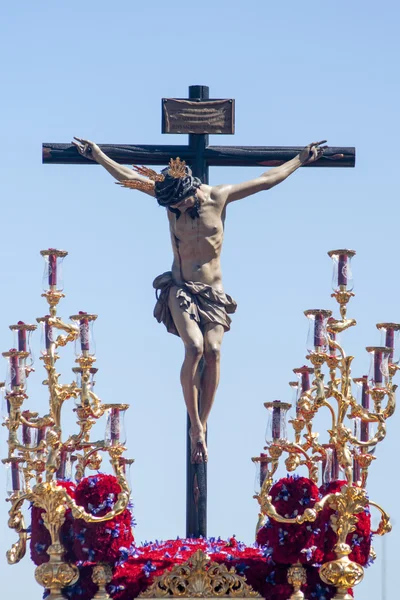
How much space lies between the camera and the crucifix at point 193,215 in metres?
31.5

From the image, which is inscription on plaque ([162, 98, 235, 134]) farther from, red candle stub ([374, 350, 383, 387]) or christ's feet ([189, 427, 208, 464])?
red candle stub ([374, 350, 383, 387])

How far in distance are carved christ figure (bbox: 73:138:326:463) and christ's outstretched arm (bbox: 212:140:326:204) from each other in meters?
0.01

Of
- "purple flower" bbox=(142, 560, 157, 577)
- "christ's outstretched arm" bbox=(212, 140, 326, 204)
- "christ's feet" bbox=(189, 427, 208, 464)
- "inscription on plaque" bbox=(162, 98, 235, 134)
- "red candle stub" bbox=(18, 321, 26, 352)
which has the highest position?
"inscription on plaque" bbox=(162, 98, 235, 134)

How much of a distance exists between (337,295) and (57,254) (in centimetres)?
306

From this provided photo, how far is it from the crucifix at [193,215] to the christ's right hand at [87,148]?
1 cm

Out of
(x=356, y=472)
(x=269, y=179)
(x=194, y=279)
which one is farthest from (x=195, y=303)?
(x=356, y=472)

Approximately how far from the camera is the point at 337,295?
3036 centimetres

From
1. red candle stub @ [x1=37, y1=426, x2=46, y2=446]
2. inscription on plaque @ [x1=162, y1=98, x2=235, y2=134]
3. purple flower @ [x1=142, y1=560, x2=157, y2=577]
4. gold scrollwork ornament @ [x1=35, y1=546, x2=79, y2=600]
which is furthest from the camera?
inscription on plaque @ [x1=162, y1=98, x2=235, y2=134]

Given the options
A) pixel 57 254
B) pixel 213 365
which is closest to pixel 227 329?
pixel 213 365

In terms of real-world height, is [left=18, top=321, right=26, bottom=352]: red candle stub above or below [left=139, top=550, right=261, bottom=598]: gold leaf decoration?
above

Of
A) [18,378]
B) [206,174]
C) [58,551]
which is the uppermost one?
[206,174]

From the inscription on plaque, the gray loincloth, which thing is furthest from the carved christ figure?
the inscription on plaque

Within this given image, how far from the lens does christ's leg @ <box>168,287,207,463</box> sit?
103 feet

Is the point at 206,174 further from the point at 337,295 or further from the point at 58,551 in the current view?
the point at 58,551
